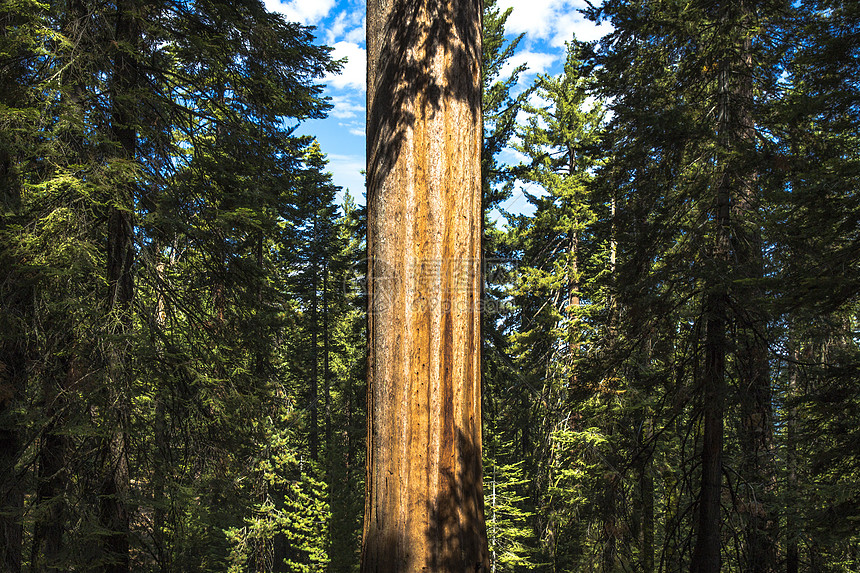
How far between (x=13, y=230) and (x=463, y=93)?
6.06 meters

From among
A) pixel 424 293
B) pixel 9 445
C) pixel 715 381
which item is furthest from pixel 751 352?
pixel 9 445

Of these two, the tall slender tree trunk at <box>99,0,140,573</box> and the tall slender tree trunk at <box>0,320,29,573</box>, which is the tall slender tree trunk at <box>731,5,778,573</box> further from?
the tall slender tree trunk at <box>0,320,29,573</box>

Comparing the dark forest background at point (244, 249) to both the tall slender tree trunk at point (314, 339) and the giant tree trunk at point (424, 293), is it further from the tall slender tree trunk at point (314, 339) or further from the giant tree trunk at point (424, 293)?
the tall slender tree trunk at point (314, 339)

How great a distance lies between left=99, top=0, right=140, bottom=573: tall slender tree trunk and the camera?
211 inches

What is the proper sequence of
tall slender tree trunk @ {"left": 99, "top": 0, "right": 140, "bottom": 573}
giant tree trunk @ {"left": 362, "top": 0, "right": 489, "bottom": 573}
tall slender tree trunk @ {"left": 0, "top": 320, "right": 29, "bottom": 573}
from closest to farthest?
giant tree trunk @ {"left": 362, "top": 0, "right": 489, "bottom": 573}, tall slender tree trunk @ {"left": 99, "top": 0, "right": 140, "bottom": 573}, tall slender tree trunk @ {"left": 0, "top": 320, "right": 29, "bottom": 573}

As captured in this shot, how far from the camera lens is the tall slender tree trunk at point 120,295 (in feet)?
17.6

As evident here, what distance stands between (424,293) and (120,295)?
5.61 metres

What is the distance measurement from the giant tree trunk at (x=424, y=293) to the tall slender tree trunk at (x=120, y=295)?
15.9 feet

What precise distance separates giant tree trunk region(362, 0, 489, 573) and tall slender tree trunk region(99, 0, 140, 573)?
4837mm

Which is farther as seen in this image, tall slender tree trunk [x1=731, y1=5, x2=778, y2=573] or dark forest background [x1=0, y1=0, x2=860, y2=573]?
tall slender tree trunk [x1=731, y1=5, x2=778, y2=573]

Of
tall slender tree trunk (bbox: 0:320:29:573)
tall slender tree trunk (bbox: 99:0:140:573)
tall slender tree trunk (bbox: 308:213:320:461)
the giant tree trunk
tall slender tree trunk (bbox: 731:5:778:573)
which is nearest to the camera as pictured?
the giant tree trunk

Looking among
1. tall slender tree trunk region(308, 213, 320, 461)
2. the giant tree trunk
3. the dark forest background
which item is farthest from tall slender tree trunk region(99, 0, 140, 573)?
tall slender tree trunk region(308, 213, 320, 461)

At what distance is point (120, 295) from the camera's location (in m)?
5.83

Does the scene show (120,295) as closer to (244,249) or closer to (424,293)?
(244,249)
